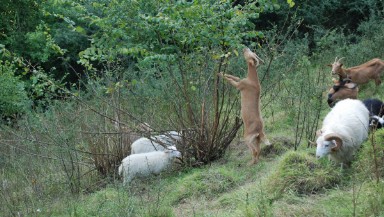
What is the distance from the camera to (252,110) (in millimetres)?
8586

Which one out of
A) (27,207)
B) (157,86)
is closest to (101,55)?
(27,207)

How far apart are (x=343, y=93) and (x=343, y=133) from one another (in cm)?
373

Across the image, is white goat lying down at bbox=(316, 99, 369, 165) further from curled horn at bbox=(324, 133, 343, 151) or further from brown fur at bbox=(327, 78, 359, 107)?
brown fur at bbox=(327, 78, 359, 107)

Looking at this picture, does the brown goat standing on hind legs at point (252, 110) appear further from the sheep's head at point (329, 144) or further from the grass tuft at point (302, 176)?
the sheep's head at point (329, 144)

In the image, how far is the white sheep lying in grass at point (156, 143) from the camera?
354 inches

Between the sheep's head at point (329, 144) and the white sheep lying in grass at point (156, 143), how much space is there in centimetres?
290

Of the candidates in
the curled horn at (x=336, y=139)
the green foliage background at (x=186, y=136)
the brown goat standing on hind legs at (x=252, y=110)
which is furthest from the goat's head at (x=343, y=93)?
the curled horn at (x=336, y=139)

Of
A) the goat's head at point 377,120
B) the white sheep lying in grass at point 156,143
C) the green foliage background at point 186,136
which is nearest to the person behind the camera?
the green foliage background at point 186,136

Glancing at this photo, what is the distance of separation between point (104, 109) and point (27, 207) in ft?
11.9

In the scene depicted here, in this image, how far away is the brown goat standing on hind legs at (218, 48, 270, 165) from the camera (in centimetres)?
845

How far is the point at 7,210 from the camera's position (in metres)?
7.23

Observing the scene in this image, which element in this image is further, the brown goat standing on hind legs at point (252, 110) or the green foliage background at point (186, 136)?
the brown goat standing on hind legs at point (252, 110)

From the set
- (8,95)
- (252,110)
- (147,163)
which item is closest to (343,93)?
(252,110)

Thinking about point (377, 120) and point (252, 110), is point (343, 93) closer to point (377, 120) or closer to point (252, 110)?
point (252, 110)
